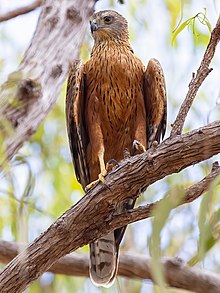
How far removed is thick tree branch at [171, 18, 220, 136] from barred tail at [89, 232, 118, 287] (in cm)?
144

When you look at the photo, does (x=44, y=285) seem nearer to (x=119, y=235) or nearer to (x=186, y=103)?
(x=119, y=235)

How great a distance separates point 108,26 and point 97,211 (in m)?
1.95

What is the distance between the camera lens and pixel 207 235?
1898 millimetres

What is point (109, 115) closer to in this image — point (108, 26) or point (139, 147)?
point (139, 147)

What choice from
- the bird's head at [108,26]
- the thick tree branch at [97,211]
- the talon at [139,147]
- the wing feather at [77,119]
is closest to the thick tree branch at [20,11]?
the wing feather at [77,119]

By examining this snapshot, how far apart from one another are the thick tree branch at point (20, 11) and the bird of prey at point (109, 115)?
49 cm

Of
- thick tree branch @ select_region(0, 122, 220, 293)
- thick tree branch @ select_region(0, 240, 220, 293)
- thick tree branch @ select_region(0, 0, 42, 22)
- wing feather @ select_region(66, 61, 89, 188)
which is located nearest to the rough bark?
Answer: thick tree branch @ select_region(0, 0, 42, 22)

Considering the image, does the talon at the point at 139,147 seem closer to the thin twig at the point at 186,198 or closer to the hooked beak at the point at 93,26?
the thin twig at the point at 186,198

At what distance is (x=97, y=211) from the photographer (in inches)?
114

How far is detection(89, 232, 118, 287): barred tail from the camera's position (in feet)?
12.7

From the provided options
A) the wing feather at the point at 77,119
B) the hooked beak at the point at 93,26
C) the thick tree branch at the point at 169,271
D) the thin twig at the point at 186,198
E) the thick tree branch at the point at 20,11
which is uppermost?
the hooked beak at the point at 93,26

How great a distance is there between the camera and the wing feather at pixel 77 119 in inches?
153

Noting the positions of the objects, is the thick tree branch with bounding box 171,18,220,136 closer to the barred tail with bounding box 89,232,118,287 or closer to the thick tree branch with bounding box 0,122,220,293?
the thick tree branch with bounding box 0,122,220,293

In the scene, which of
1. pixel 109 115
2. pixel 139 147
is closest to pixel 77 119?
pixel 109 115
